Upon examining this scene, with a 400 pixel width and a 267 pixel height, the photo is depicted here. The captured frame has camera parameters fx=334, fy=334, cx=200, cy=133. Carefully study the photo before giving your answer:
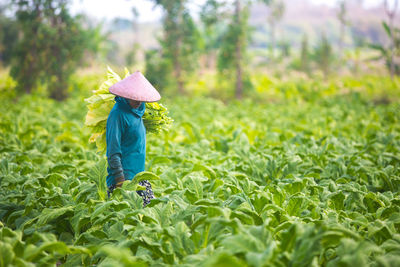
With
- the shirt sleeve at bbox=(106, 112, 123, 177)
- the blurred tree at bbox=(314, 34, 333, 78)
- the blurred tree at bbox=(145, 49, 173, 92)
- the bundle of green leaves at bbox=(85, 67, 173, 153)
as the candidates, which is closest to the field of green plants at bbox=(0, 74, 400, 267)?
the shirt sleeve at bbox=(106, 112, 123, 177)

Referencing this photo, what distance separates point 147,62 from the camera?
55.3 ft

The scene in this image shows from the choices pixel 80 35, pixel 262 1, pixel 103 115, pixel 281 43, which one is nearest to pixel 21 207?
pixel 103 115

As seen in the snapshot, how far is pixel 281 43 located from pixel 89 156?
2697cm

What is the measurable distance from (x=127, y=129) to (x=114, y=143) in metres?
0.19

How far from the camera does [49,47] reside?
581 inches

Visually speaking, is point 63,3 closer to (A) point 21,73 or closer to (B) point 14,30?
(A) point 21,73

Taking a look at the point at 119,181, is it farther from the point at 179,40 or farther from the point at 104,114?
the point at 179,40

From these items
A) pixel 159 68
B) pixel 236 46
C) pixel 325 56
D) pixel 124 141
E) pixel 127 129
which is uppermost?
pixel 236 46

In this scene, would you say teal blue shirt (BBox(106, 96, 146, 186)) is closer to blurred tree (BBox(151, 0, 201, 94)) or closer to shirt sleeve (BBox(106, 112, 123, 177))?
shirt sleeve (BBox(106, 112, 123, 177))

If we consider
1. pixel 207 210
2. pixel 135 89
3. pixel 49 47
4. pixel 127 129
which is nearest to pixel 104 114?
pixel 127 129

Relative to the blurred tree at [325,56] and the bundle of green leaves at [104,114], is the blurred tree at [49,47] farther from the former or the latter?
the blurred tree at [325,56]

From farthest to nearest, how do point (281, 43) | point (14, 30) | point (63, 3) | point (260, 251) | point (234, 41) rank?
point (281, 43) < point (14, 30) < point (234, 41) < point (63, 3) < point (260, 251)

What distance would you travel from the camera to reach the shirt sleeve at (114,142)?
290cm

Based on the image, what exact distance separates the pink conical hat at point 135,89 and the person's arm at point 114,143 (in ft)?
0.71
